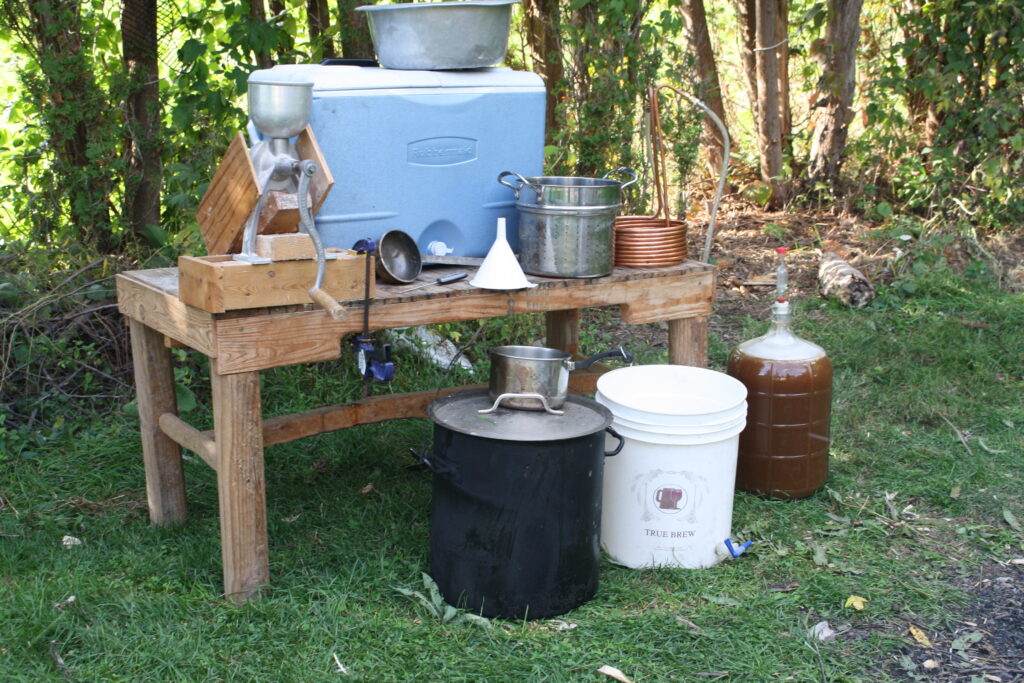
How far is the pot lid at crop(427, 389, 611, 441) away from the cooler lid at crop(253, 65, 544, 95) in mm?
958

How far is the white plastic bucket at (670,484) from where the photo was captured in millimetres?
3256

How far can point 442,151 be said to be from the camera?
324 cm

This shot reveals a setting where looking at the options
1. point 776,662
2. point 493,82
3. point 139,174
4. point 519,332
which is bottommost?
point 776,662

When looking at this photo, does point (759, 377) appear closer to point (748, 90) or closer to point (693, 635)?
point (693, 635)

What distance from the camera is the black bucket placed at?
2922 millimetres

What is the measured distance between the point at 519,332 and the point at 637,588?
2.30 m

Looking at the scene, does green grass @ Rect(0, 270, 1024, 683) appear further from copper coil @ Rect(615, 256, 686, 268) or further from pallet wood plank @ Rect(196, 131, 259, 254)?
pallet wood plank @ Rect(196, 131, 259, 254)

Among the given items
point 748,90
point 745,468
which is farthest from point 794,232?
point 745,468

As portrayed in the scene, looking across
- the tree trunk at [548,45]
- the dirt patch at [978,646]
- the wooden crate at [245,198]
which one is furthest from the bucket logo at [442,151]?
the tree trunk at [548,45]

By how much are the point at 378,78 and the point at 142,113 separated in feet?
8.69

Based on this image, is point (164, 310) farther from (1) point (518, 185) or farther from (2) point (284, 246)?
(1) point (518, 185)

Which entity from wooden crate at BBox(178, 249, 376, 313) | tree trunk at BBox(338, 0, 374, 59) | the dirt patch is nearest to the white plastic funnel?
wooden crate at BBox(178, 249, 376, 313)

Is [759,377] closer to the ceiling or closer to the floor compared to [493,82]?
closer to the floor

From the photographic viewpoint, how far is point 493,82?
10.9 feet
